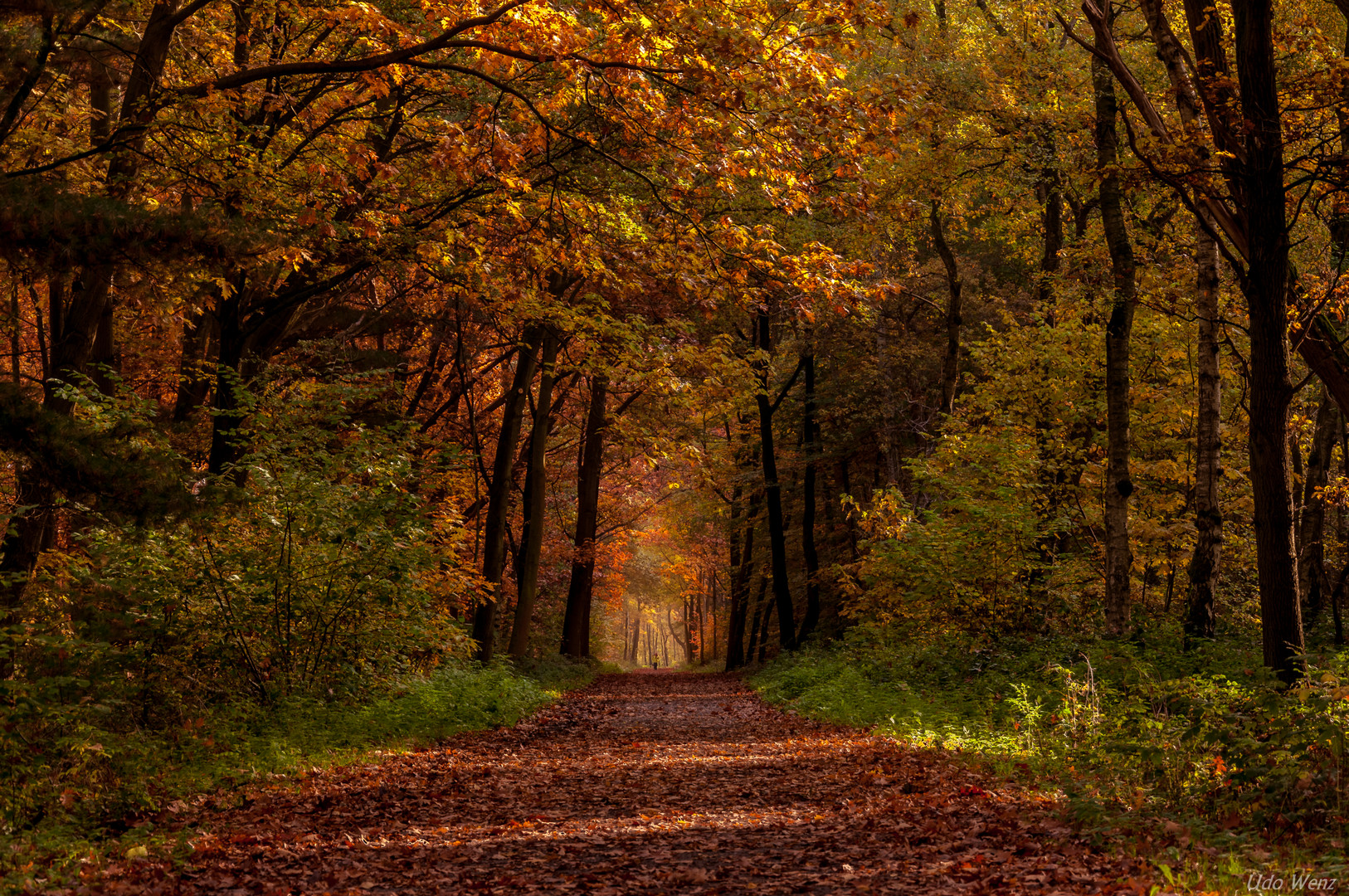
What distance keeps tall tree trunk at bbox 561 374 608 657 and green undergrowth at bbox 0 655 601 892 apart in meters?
14.3

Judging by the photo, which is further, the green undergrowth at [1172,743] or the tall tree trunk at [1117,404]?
the tall tree trunk at [1117,404]

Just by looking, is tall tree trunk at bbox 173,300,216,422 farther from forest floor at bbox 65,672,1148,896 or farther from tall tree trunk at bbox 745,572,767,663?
tall tree trunk at bbox 745,572,767,663

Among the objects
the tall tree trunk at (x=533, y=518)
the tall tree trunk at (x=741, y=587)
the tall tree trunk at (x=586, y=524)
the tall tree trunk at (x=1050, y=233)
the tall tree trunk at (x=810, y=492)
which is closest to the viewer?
the tall tree trunk at (x=1050, y=233)

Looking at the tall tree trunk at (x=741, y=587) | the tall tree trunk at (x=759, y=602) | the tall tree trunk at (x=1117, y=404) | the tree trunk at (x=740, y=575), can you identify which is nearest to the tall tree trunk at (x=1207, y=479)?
the tall tree trunk at (x=1117, y=404)

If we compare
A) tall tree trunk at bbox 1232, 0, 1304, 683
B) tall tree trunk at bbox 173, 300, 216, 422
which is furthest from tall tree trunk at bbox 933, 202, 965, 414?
tall tree trunk at bbox 173, 300, 216, 422

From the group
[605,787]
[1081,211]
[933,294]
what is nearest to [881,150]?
[605,787]

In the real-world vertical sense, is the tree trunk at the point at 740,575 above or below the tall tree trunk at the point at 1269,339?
below

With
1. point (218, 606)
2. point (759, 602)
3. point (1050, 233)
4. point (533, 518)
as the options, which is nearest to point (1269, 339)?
point (218, 606)

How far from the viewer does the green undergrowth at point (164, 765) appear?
5746 millimetres

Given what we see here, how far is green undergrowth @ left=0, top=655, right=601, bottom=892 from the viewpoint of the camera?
18.9 feet

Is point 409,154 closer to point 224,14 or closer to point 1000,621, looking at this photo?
point 224,14

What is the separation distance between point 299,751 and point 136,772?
6.47ft

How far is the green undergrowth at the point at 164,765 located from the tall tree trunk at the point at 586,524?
47.0 feet

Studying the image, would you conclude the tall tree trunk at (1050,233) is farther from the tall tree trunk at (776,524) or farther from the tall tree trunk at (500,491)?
the tall tree trunk at (500,491)
